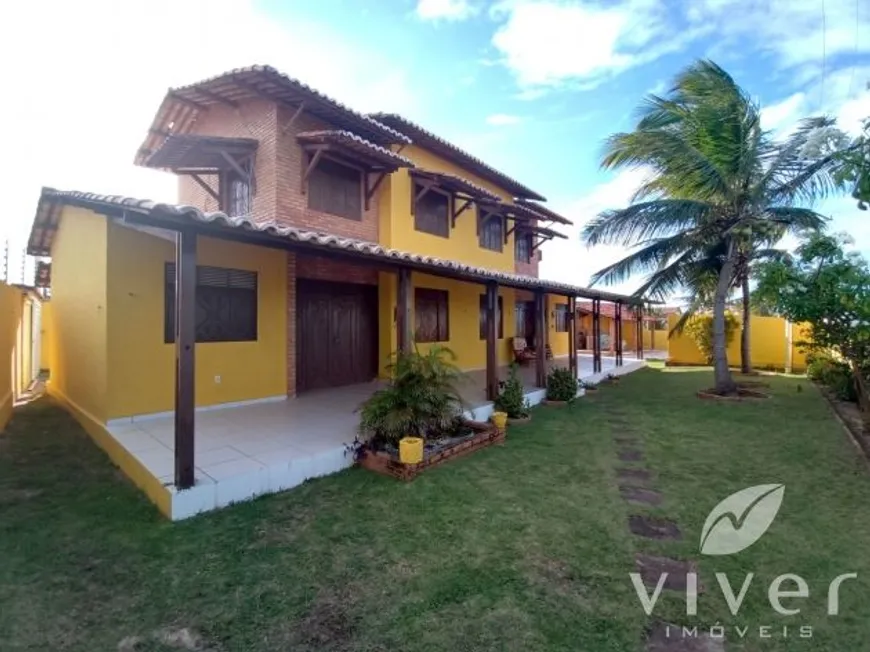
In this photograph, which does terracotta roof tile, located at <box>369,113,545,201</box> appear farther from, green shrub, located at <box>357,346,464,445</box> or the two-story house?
green shrub, located at <box>357,346,464,445</box>

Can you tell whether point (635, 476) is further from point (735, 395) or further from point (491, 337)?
point (735, 395)

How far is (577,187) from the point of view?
1970cm

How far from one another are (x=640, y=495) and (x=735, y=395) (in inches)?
329

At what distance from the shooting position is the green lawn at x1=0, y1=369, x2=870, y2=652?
3025 millimetres

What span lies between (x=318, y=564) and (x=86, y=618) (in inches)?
62.0

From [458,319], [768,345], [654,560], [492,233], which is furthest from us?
[768,345]

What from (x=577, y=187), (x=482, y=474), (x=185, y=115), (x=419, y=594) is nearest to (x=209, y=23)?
(x=185, y=115)

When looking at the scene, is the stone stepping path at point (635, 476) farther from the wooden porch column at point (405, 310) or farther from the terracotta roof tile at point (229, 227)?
the terracotta roof tile at point (229, 227)

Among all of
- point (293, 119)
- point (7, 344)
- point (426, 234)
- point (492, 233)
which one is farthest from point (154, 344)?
point (492, 233)

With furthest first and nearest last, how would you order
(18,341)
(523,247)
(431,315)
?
(523,247) → (431,315) → (18,341)

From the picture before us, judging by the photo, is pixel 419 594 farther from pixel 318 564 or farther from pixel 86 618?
pixel 86 618

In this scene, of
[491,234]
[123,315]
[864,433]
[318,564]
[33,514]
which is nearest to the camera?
[318,564]

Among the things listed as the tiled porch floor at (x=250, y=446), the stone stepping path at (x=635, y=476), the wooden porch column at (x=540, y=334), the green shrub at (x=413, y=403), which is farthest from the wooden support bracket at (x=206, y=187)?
the stone stepping path at (x=635, y=476)

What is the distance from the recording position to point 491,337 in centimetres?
923
